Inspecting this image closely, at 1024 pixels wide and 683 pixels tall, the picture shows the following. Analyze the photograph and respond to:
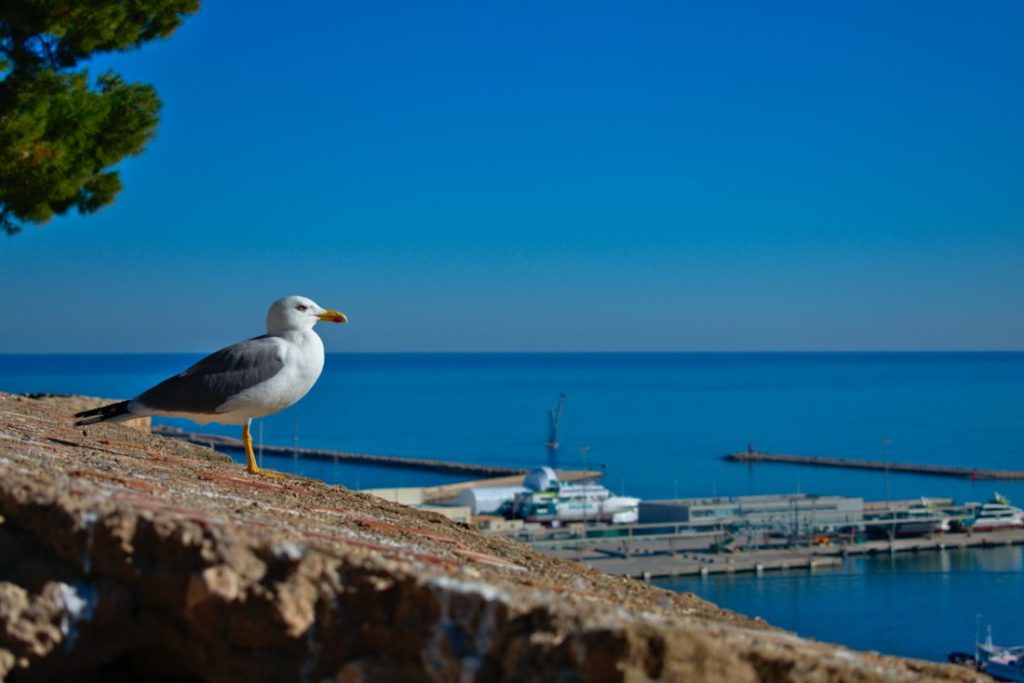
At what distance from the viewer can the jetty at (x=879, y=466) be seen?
2110 inches

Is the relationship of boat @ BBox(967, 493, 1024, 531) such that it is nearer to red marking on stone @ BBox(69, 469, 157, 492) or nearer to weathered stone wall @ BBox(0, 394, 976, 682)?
red marking on stone @ BBox(69, 469, 157, 492)

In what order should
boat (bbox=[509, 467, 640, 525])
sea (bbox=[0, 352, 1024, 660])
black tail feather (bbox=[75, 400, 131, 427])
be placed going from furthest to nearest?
1. boat (bbox=[509, 467, 640, 525])
2. sea (bbox=[0, 352, 1024, 660])
3. black tail feather (bbox=[75, 400, 131, 427])

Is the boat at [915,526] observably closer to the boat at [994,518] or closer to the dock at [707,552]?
the dock at [707,552]

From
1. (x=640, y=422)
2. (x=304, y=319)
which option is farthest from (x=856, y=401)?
(x=304, y=319)

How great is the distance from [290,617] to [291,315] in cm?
262

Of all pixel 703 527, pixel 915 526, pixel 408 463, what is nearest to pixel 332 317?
pixel 703 527

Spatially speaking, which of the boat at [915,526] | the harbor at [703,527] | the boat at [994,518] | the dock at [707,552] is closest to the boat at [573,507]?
the harbor at [703,527]

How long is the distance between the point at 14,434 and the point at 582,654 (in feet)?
10.3

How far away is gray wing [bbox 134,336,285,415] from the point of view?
4.40 meters

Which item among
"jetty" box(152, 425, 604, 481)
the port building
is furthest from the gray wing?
"jetty" box(152, 425, 604, 481)

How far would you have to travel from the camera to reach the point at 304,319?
4527mm

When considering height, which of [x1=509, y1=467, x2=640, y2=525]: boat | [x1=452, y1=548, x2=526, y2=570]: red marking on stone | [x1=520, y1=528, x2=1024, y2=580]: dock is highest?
[x1=452, y1=548, x2=526, y2=570]: red marking on stone

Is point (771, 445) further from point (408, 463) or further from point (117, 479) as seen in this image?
point (117, 479)

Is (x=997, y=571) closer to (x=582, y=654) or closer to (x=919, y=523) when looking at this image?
(x=919, y=523)
